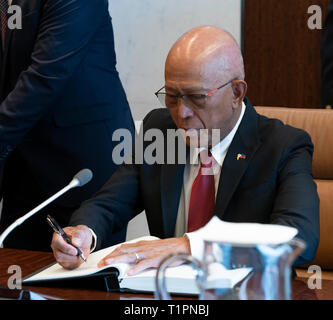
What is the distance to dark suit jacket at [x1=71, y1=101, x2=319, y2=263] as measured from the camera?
1.53m

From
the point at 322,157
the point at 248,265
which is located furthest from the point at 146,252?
the point at 322,157

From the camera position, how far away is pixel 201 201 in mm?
1691

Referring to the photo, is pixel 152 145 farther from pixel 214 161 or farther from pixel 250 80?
pixel 250 80

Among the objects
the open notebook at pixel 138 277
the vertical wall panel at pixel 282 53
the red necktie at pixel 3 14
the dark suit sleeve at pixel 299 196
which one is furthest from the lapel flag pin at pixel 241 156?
the vertical wall panel at pixel 282 53

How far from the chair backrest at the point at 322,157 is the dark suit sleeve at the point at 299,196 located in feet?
0.94

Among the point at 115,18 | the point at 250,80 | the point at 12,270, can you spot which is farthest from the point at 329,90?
the point at 115,18

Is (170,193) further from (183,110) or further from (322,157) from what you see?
(322,157)

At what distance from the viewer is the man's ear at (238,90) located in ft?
5.37

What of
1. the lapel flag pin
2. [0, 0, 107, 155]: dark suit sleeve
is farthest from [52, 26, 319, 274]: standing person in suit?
[0, 0, 107, 155]: dark suit sleeve

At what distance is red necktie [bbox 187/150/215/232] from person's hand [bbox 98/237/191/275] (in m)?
0.27

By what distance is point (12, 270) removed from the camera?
1516 mm

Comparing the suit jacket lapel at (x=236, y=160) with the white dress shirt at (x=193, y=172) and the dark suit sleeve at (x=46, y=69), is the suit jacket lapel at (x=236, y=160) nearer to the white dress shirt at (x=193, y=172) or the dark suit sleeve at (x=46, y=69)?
the white dress shirt at (x=193, y=172)

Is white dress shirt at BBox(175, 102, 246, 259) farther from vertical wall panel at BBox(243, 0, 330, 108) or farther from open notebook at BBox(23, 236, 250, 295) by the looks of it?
vertical wall panel at BBox(243, 0, 330, 108)

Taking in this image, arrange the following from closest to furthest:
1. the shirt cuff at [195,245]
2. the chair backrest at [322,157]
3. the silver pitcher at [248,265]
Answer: the silver pitcher at [248,265] < the shirt cuff at [195,245] < the chair backrest at [322,157]
